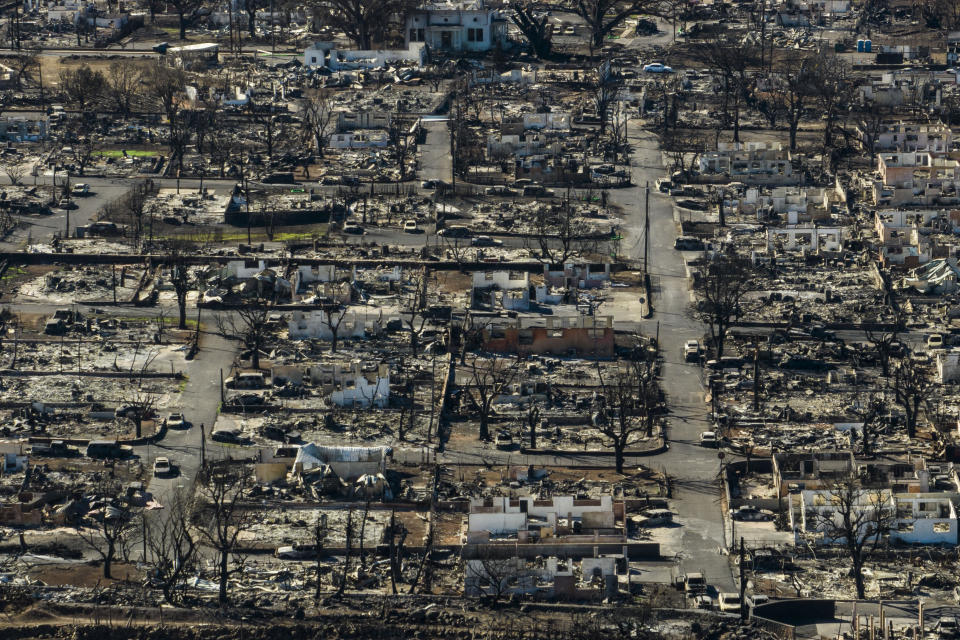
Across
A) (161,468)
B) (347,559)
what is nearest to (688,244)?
(161,468)

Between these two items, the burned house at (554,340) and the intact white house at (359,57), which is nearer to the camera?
the burned house at (554,340)

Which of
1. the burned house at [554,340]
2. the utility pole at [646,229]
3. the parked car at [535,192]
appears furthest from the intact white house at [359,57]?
the burned house at [554,340]

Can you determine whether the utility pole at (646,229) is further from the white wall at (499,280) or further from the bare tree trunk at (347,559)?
the bare tree trunk at (347,559)

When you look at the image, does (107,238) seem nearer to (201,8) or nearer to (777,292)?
(777,292)

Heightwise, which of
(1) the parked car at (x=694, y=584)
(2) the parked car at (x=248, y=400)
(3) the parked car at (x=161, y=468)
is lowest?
(1) the parked car at (x=694, y=584)

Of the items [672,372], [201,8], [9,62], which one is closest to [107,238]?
[672,372]

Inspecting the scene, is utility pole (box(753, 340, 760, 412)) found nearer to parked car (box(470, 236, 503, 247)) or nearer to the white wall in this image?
the white wall

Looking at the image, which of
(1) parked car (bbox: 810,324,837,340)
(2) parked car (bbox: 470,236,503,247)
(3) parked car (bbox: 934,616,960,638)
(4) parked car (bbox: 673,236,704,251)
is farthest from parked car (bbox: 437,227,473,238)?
(3) parked car (bbox: 934,616,960,638)
